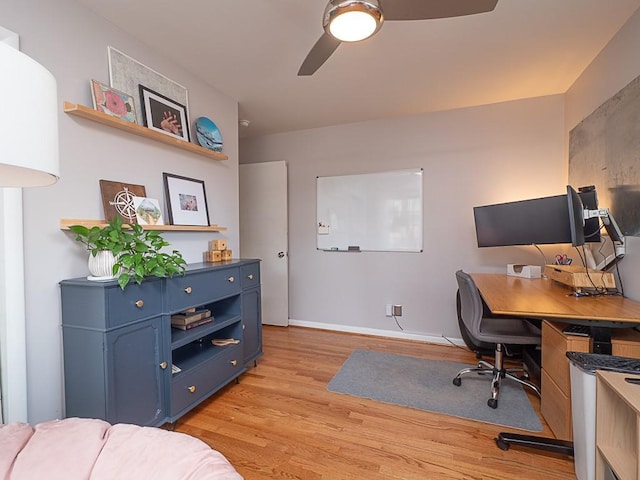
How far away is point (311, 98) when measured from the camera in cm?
291

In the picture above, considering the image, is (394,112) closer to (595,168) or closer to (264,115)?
(264,115)

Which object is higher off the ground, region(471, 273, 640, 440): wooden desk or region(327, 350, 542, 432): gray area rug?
region(471, 273, 640, 440): wooden desk

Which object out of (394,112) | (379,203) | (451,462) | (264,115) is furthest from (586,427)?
(264,115)

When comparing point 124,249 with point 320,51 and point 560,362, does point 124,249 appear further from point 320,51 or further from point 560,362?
point 560,362

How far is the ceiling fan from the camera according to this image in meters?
1.24

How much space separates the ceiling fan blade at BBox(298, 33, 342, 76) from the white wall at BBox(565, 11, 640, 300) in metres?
1.82

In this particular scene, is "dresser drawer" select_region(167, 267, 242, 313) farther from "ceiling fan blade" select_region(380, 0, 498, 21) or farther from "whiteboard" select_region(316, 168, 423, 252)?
"ceiling fan blade" select_region(380, 0, 498, 21)

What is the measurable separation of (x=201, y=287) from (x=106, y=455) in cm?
132

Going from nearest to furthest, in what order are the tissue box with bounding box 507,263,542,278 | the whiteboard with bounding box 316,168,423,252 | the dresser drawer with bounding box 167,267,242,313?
the dresser drawer with bounding box 167,267,242,313 → the tissue box with bounding box 507,263,542,278 → the whiteboard with bounding box 316,168,423,252

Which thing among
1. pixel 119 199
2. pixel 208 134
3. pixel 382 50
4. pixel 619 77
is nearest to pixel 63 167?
pixel 119 199

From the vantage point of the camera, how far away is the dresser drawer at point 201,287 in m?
1.80

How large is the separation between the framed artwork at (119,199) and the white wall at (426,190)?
7.05 ft

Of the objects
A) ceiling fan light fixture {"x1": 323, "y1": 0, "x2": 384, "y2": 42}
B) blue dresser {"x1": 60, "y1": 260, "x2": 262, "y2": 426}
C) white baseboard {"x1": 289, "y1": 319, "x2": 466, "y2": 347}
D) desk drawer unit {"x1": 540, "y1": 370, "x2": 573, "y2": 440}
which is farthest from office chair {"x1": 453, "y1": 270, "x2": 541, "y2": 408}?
blue dresser {"x1": 60, "y1": 260, "x2": 262, "y2": 426}

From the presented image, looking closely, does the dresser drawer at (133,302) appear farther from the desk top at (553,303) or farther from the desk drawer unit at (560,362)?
the desk drawer unit at (560,362)
